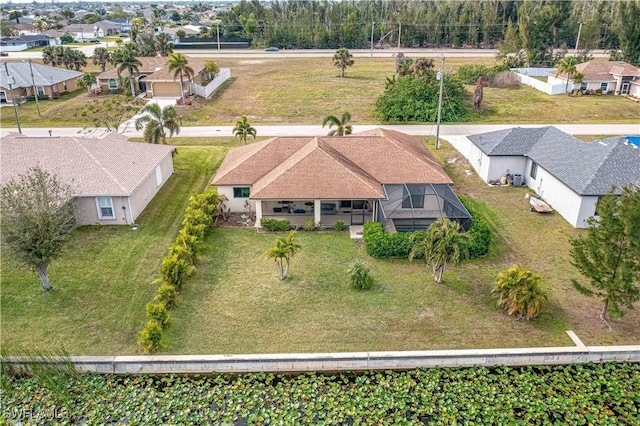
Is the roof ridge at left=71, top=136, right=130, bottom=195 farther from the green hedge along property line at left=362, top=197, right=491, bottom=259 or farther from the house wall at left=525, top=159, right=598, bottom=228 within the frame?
the house wall at left=525, top=159, right=598, bottom=228

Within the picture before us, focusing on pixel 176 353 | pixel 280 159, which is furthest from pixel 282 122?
pixel 176 353

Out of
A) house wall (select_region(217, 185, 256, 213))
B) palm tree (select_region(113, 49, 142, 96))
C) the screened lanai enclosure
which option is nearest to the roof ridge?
house wall (select_region(217, 185, 256, 213))

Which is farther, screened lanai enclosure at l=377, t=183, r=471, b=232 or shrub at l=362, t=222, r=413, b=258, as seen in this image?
screened lanai enclosure at l=377, t=183, r=471, b=232

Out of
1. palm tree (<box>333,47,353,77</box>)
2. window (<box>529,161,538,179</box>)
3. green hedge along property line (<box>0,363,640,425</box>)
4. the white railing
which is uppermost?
palm tree (<box>333,47,353,77</box>)

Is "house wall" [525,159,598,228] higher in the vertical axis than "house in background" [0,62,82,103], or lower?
lower

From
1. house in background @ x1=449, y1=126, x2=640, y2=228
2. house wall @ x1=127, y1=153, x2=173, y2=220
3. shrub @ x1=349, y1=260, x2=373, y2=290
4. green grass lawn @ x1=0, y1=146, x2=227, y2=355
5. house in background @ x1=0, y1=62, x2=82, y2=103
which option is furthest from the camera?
house in background @ x1=0, y1=62, x2=82, y2=103

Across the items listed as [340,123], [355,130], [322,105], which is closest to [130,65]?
[322,105]
